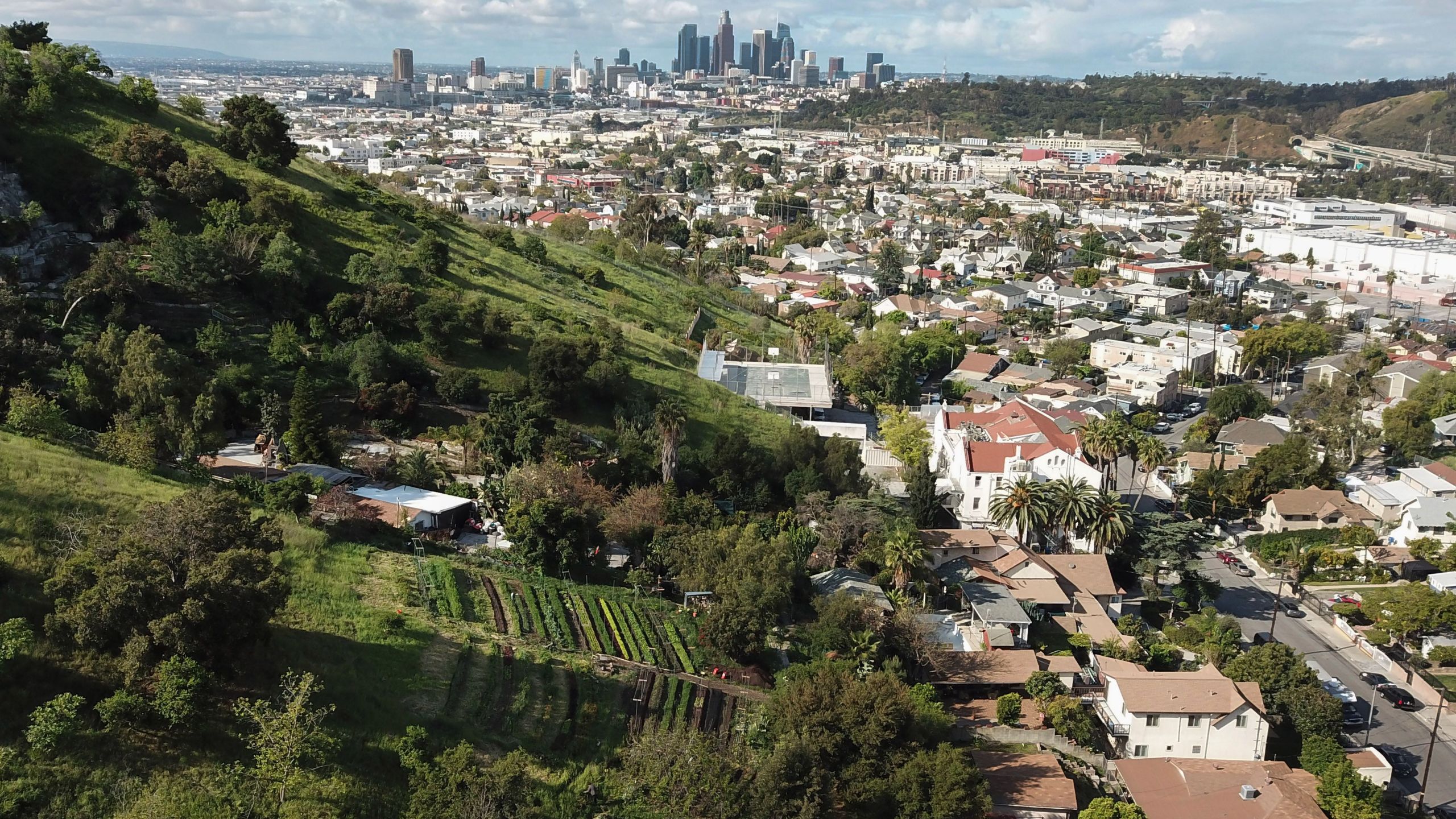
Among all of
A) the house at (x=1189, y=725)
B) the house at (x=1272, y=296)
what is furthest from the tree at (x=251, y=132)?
the house at (x=1272, y=296)

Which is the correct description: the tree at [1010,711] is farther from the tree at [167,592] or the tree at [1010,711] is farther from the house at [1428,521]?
the house at [1428,521]

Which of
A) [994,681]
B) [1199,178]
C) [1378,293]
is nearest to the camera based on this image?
[994,681]

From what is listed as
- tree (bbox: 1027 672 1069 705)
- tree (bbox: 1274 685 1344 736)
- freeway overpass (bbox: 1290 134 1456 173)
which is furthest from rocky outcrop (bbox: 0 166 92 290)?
freeway overpass (bbox: 1290 134 1456 173)

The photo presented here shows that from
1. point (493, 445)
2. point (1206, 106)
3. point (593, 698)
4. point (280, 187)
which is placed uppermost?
point (1206, 106)

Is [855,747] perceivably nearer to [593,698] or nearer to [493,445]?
[593,698]

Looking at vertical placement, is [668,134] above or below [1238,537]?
above

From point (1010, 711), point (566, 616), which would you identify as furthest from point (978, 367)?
point (566, 616)

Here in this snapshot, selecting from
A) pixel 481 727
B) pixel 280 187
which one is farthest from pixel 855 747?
pixel 280 187

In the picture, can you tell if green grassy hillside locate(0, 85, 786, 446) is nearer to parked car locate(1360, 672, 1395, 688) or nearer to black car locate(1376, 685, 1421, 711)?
parked car locate(1360, 672, 1395, 688)

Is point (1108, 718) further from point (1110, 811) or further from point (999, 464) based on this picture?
point (999, 464)
